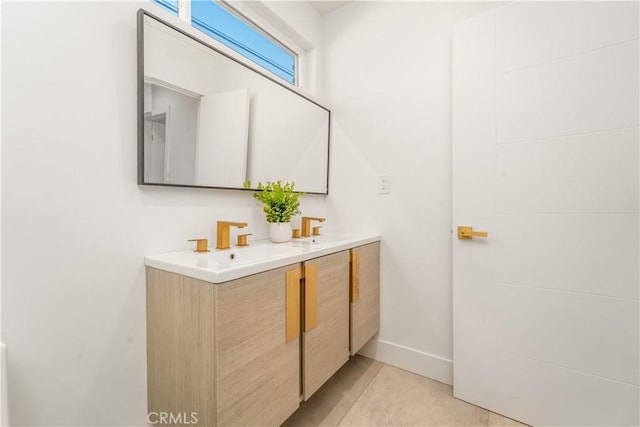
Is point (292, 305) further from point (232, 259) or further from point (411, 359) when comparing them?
point (411, 359)

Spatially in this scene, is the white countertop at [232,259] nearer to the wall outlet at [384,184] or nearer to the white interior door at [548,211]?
the wall outlet at [384,184]

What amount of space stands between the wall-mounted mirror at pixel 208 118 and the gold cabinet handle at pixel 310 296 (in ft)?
2.08

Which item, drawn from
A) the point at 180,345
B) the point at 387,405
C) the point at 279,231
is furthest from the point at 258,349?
the point at 387,405

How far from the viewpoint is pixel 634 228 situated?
46.3 inches

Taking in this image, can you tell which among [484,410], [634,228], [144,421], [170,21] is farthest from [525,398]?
[170,21]

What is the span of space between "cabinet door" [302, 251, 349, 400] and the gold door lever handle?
0.64 meters

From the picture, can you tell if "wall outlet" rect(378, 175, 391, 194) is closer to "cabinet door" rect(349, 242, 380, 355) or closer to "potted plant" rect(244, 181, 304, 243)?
"cabinet door" rect(349, 242, 380, 355)

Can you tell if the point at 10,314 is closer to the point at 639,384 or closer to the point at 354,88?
the point at 354,88

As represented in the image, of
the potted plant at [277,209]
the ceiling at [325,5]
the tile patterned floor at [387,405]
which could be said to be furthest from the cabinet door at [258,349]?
the ceiling at [325,5]

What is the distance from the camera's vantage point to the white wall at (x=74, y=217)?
888 millimetres

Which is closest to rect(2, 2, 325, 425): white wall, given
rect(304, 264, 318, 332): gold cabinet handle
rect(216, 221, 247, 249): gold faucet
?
rect(216, 221, 247, 249): gold faucet

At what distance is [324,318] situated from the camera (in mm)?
1398

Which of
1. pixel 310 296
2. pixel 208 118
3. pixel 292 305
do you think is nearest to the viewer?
pixel 292 305

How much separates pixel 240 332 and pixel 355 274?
842mm
